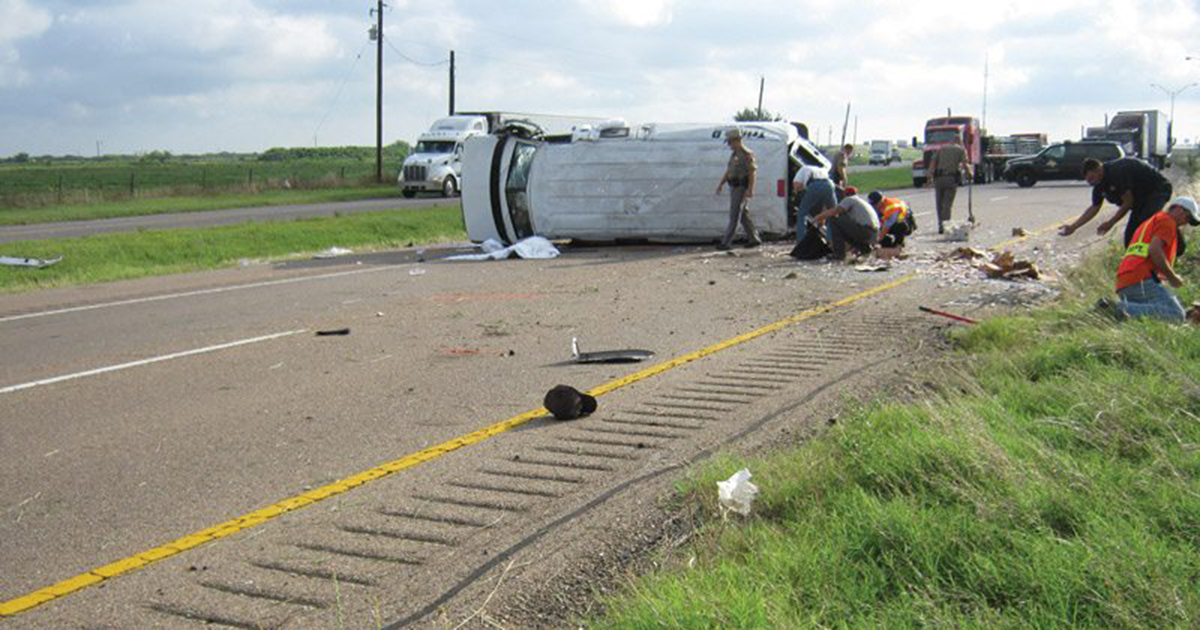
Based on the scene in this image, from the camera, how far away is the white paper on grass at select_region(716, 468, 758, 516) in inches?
188

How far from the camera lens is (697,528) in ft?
Result: 15.2

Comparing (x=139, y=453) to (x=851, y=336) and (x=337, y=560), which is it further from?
(x=851, y=336)

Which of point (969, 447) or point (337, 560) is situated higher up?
point (969, 447)

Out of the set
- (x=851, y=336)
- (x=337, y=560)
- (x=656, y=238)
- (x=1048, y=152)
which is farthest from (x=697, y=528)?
(x=1048, y=152)

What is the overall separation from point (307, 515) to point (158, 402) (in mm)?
2912

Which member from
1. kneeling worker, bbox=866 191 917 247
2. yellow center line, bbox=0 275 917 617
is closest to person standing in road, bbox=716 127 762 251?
kneeling worker, bbox=866 191 917 247

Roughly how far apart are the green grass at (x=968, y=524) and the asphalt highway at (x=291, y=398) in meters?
0.92

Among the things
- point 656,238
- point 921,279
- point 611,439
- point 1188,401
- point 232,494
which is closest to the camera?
point 232,494

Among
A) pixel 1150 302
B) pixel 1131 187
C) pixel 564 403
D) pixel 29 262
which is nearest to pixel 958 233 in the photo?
pixel 1131 187

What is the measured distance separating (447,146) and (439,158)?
133 centimetres

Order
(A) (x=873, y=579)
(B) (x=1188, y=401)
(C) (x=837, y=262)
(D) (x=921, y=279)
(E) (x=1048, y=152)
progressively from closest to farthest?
1. (A) (x=873, y=579)
2. (B) (x=1188, y=401)
3. (D) (x=921, y=279)
4. (C) (x=837, y=262)
5. (E) (x=1048, y=152)

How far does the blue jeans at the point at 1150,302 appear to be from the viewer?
27.9 feet

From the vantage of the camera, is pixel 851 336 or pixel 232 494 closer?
pixel 232 494

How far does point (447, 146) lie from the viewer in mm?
45938
